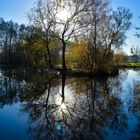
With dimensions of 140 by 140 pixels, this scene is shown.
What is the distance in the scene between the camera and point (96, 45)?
34.8m

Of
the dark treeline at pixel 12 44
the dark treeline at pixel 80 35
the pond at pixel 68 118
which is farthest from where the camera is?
the dark treeline at pixel 12 44

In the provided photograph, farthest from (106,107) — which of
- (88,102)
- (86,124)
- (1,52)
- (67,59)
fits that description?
(1,52)

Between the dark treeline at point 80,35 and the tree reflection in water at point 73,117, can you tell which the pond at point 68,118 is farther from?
the dark treeline at point 80,35

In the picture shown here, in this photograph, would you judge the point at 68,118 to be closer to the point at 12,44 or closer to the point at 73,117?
the point at 73,117

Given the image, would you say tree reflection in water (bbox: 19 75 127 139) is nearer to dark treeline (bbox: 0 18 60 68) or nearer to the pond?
the pond

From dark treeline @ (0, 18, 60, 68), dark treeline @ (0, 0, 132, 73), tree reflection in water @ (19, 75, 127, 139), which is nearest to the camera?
tree reflection in water @ (19, 75, 127, 139)

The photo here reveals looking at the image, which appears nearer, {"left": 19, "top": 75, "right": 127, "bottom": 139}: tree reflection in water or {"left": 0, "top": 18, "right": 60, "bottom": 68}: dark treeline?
{"left": 19, "top": 75, "right": 127, "bottom": 139}: tree reflection in water

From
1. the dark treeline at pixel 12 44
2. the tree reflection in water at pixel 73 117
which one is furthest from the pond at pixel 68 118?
the dark treeline at pixel 12 44

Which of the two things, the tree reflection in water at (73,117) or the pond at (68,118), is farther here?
the tree reflection in water at (73,117)

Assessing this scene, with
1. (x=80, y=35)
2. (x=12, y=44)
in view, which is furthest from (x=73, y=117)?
(x=12, y=44)

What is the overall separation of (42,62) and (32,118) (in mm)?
36629

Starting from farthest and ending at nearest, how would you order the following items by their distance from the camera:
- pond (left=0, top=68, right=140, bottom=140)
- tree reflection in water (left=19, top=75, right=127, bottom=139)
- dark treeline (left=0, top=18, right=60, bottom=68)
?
dark treeline (left=0, top=18, right=60, bottom=68) < tree reflection in water (left=19, top=75, right=127, bottom=139) < pond (left=0, top=68, right=140, bottom=140)

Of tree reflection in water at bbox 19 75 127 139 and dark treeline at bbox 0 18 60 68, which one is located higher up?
dark treeline at bbox 0 18 60 68

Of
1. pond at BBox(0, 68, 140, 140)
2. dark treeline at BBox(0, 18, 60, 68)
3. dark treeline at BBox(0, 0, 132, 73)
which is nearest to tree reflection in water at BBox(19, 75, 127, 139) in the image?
pond at BBox(0, 68, 140, 140)
